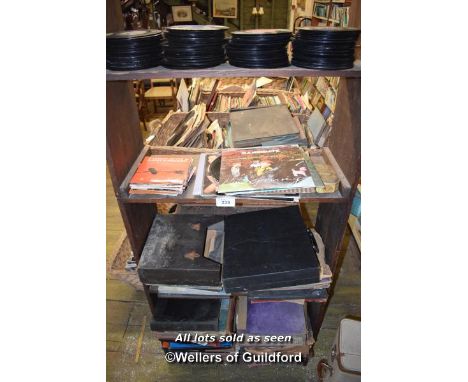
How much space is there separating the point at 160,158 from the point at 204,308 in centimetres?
79

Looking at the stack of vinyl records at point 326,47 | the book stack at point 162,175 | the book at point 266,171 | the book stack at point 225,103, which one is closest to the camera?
the stack of vinyl records at point 326,47

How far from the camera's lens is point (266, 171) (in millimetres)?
1204

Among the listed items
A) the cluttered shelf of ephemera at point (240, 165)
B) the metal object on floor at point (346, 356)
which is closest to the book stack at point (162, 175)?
the cluttered shelf of ephemera at point (240, 165)

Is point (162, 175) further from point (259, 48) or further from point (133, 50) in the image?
point (259, 48)

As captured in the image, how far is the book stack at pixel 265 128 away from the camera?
1457mm

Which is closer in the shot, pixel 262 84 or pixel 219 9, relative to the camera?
pixel 262 84

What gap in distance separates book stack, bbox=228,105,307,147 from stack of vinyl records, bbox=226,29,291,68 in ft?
1.49

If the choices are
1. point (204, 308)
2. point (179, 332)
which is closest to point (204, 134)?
point (204, 308)

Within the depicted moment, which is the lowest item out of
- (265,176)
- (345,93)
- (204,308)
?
(204,308)

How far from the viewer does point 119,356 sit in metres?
1.85

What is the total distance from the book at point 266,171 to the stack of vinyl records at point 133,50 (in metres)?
0.47

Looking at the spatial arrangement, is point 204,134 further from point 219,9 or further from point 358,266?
Result: point 219,9

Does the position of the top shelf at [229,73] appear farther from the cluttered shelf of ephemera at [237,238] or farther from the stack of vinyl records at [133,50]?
the cluttered shelf of ephemera at [237,238]

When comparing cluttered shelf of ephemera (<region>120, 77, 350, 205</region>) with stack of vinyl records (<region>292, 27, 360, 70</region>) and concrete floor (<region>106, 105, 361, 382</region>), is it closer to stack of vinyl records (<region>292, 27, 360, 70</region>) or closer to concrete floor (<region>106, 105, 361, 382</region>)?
stack of vinyl records (<region>292, 27, 360, 70</region>)
